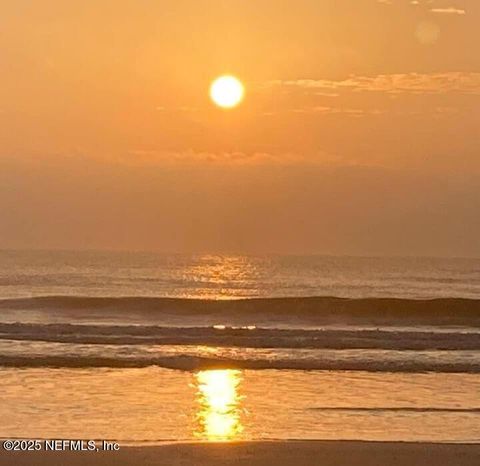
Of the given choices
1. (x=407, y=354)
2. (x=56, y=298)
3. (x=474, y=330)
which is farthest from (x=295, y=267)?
(x=407, y=354)

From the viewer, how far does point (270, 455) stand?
34.5 feet

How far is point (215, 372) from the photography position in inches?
680

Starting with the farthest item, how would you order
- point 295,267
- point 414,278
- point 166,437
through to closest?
point 295,267 → point 414,278 → point 166,437

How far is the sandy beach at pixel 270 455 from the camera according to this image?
10.1m

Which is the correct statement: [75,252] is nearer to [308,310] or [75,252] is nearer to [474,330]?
[308,310]

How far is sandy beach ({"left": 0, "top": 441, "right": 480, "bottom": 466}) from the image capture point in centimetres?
1012

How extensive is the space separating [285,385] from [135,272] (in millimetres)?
46037

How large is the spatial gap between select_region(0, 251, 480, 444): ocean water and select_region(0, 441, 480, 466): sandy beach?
54cm

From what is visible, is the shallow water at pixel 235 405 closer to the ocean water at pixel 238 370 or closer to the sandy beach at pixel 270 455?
the ocean water at pixel 238 370

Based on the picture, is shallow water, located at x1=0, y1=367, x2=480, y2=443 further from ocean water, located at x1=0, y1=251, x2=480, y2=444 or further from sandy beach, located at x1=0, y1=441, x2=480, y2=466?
sandy beach, located at x1=0, y1=441, x2=480, y2=466

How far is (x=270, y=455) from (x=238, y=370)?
7.06 meters

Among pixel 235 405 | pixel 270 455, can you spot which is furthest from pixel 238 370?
pixel 270 455

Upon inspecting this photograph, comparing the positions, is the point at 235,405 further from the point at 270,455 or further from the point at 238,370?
the point at 238,370

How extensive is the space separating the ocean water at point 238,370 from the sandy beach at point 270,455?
54 cm
